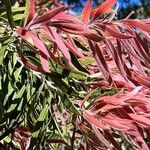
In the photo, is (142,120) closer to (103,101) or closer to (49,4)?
(103,101)

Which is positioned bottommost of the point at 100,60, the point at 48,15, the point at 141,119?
the point at 141,119

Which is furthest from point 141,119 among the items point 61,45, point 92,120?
point 61,45

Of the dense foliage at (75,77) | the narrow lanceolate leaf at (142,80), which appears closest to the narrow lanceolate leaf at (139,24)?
the dense foliage at (75,77)

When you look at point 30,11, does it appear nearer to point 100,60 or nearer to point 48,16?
point 48,16

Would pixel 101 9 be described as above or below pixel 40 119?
above

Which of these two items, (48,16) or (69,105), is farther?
(69,105)

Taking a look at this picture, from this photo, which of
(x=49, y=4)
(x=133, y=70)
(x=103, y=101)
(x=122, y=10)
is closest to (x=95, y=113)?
(x=103, y=101)

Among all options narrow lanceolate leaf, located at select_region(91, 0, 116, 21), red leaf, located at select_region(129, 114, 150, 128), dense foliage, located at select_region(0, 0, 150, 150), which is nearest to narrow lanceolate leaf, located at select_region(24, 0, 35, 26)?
dense foliage, located at select_region(0, 0, 150, 150)

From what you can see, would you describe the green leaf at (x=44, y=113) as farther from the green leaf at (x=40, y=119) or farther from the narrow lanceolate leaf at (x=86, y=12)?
the narrow lanceolate leaf at (x=86, y=12)

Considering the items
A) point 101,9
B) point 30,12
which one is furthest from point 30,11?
point 101,9
